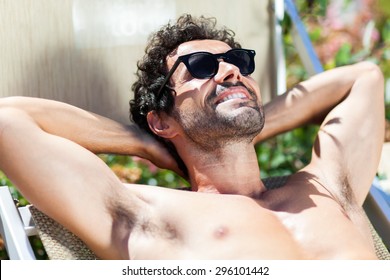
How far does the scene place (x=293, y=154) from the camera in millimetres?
4715

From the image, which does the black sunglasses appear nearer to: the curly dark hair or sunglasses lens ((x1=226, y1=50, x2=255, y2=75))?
sunglasses lens ((x1=226, y1=50, x2=255, y2=75))

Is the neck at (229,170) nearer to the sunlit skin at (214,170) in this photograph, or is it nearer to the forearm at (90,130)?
the sunlit skin at (214,170)

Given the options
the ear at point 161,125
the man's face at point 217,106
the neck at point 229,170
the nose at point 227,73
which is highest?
the nose at point 227,73

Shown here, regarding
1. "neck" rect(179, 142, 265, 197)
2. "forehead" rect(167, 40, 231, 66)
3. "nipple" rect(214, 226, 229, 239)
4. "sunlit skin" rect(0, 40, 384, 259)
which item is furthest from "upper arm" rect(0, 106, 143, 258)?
"forehead" rect(167, 40, 231, 66)

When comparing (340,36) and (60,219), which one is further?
(340,36)

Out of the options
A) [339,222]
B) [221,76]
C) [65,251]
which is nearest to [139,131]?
[221,76]

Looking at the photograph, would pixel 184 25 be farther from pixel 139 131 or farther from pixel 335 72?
pixel 335 72

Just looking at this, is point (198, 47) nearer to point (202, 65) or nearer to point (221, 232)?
point (202, 65)

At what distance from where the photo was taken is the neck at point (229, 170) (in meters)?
3.22

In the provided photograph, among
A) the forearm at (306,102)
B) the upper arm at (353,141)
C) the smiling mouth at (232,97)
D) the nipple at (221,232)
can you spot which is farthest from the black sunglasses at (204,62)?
the nipple at (221,232)

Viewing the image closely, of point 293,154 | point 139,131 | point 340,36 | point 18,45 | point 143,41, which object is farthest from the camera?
point 340,36

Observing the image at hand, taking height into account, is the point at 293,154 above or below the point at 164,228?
below

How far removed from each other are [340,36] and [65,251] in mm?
4172
